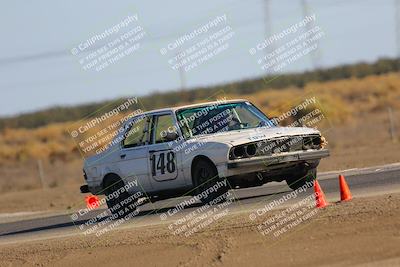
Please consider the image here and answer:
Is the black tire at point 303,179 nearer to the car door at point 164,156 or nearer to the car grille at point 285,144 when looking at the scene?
the car grille at point 285,144

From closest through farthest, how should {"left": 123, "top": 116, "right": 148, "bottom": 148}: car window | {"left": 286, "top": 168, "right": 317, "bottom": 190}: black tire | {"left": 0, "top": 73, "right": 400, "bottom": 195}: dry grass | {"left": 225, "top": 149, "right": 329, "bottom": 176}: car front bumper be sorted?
{"left": 225, "top": 149, "right": 329, "bottom": 176}: car front bumper < {"left": 286, "top": 168, "right": 317, "bottom": 190}: black tire < {"left": 123, "top": 116, "right": 148, "bottom": 148}: car window < {"left": 0, "top": 73, "right": 400, "bottom": 195}: dry grass

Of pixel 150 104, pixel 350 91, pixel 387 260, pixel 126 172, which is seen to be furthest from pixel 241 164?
pixel 150 104

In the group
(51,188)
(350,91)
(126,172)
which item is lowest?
(350,91)

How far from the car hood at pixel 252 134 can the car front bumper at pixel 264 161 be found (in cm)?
28

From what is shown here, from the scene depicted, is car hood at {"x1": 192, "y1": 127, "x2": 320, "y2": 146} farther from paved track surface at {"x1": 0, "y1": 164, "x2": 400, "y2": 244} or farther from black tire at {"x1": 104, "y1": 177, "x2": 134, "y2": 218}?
black tire at {"x1": 104, "y1": 177, "x2": 134, "y2": 218}

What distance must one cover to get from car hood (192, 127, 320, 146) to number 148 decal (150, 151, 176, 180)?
59 cm

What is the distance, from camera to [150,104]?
73.6 m

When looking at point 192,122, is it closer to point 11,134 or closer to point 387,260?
point 387,260

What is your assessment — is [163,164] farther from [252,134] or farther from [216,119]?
[252,134]

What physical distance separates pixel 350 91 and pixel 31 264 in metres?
49.0

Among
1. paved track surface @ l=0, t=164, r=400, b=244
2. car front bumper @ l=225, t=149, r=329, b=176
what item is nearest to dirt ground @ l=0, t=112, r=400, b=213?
paved track surface @ l=0, t=164, r=400, b=244

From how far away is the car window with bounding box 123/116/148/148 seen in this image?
1562 centimetres

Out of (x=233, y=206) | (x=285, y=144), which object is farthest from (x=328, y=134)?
(x=285, y=144)

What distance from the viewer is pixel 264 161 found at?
1398cm
